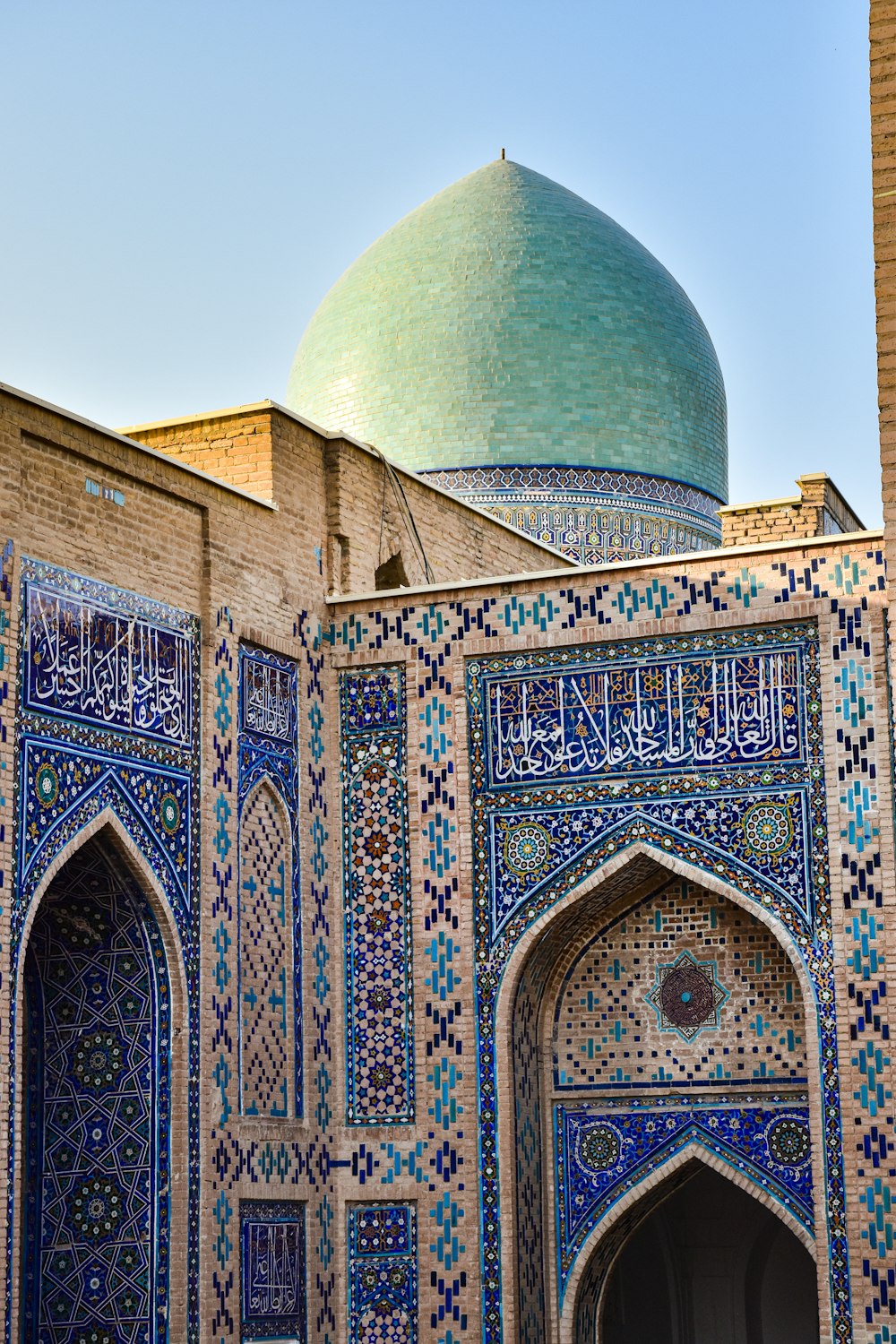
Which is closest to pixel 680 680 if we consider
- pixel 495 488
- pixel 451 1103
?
pixel 451 1103

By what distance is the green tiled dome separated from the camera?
13.9 metres

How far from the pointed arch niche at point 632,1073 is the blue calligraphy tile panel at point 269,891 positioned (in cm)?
93

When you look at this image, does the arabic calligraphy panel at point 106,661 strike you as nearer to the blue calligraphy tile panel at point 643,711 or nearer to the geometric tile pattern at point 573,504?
the blue calligraphy tile panel at point 643,711

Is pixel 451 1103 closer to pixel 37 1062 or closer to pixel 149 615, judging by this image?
pixel 37 1062

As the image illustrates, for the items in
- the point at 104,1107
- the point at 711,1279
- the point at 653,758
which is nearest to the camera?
the point at 104,1107

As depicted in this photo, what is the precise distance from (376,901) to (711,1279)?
482cm

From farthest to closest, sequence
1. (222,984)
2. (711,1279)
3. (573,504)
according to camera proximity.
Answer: (573,504), (711,1279), (222,984)

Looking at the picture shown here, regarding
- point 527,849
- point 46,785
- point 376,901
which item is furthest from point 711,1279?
point 46,785

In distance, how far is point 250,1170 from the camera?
8773 millimetres

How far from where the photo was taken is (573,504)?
45.1 ft

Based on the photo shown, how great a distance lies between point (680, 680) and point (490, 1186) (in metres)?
2.34

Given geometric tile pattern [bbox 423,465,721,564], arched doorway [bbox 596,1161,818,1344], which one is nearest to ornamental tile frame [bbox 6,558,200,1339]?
geometric tile pattern [bbox 423,465,721,564]

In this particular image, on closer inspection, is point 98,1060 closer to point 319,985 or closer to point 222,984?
point 222,984

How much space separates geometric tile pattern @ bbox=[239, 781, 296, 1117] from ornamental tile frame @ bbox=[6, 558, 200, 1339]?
1.33ft
